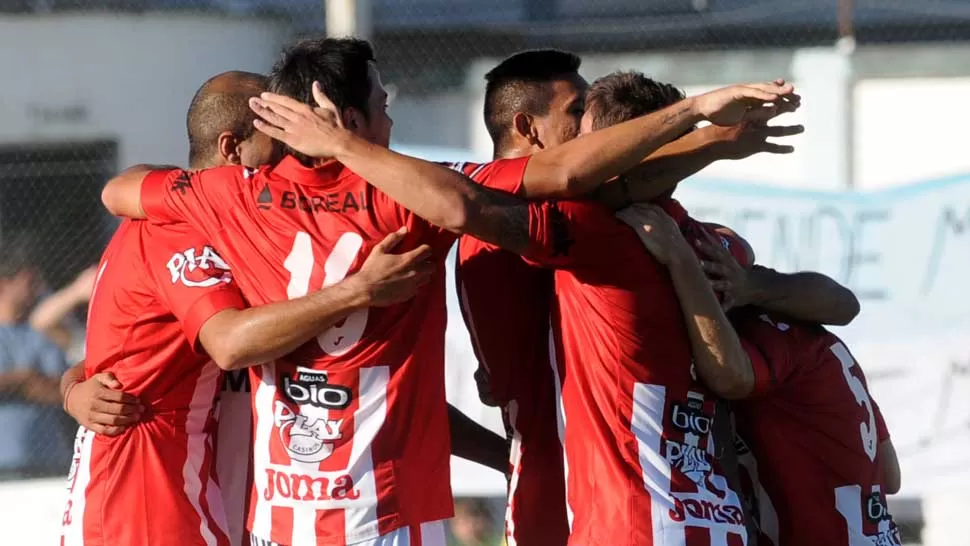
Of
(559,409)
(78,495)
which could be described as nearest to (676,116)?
(559,409)

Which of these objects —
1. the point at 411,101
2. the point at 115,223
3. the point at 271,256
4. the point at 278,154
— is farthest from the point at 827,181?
the point at 271,256

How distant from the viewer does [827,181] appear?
829 cm

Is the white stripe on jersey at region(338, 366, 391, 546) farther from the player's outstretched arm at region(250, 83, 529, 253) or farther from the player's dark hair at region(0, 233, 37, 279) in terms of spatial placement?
the player's dark hair at region(0, 233, 37, 279)

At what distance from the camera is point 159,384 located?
13.2 ft

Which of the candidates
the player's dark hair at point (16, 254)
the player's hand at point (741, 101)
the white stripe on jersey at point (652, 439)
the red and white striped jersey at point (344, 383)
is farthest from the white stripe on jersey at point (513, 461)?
the player's dark hair at point (16, 254)

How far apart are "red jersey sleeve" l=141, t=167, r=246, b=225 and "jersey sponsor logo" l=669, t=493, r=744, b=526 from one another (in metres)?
1.32

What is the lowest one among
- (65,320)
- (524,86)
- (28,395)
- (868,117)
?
(524,86)

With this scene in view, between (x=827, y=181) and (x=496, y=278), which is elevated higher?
(x=827, y=181)

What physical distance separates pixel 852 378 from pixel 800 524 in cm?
41

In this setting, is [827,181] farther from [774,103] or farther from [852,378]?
[774,103]

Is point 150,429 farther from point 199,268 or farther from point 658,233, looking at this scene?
point 658,233

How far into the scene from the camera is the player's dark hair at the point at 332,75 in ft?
11.9

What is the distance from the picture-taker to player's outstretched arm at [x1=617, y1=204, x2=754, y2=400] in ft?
11.3

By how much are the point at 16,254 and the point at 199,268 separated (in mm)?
5973
